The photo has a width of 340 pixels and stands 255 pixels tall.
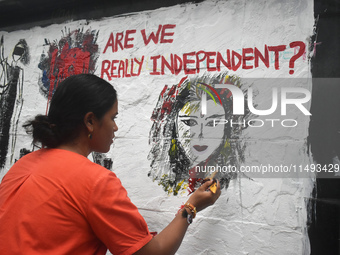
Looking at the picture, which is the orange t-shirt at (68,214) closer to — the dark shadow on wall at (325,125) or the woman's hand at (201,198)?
the woman's hand at (201,198)

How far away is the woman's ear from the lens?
4.26 feet

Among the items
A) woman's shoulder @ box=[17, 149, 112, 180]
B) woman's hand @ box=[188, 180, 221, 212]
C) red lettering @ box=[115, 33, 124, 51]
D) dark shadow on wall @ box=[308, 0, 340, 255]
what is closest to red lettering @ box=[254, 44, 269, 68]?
dark shadow on wall @ box=[308, 0, 340, 255]

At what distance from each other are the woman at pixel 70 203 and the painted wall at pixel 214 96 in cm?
78

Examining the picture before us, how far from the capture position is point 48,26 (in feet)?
8.82

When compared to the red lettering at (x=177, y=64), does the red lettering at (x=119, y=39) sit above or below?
above

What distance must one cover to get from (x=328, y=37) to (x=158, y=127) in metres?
1.25

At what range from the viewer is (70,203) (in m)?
1.13

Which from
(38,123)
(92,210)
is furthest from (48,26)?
(92,210)

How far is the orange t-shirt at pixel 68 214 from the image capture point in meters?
1.12

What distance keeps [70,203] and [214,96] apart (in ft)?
4.20

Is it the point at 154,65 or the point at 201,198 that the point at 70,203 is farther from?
the point at 154,65

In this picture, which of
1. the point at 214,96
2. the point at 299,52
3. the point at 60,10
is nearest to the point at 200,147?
the point at 214,96

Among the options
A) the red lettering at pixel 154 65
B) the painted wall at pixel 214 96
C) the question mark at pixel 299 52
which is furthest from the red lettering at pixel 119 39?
the question mark at pixel 299 52

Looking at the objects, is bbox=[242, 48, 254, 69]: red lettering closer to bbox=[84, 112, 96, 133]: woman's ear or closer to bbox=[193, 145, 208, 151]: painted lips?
bbox=[193, 145, 208, 151]: painted lips
